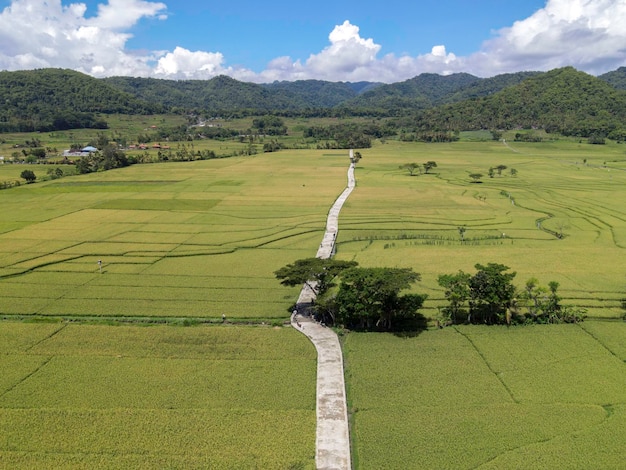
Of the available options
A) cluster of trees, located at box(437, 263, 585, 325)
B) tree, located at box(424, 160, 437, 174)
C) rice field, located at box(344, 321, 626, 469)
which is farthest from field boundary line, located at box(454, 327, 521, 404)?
tree, located at box(424, 160, 437, 174)

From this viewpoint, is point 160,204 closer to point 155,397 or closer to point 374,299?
point 374,299

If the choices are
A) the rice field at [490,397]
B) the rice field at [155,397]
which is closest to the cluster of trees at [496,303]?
the rice field at [490,397]

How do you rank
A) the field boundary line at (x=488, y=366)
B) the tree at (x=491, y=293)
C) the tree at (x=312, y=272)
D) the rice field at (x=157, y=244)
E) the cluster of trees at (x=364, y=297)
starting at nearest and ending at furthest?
the field boundary line at (x=488, y=366), the cluster of trees at (x=364, y=297), the tree at (x=491, y=293), the tree at (x=312, y=272), the rice field at (x=157, y=244)

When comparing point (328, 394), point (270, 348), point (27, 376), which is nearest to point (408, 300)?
point (270, 348)

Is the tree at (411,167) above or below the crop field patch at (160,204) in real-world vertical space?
above

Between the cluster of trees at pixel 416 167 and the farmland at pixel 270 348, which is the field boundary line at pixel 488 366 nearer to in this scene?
the farmland at pixel 270 348

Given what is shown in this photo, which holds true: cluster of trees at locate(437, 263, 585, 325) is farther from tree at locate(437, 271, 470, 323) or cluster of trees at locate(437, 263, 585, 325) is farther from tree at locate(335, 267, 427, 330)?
tree at locate(335, 267, 427, 330)

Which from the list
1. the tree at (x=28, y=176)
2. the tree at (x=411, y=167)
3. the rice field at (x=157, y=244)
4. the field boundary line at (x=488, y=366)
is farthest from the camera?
the tree at (x=411, y=167)
